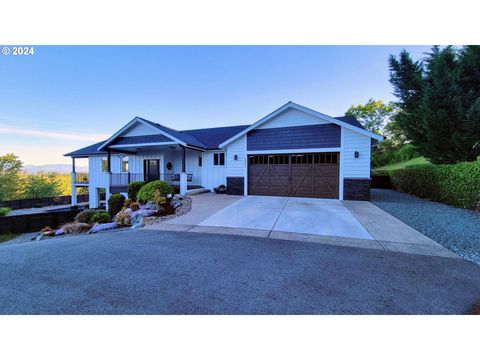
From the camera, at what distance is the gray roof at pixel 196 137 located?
11.6m

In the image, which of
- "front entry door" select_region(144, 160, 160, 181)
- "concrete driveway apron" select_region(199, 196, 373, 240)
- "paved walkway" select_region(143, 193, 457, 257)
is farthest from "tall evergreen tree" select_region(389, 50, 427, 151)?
"front entry door" select_region(144, 160, 160, 181)

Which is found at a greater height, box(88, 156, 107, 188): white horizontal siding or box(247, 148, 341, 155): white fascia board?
box(247, 148, 341, 155): white fascia board

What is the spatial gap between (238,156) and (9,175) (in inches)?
1194

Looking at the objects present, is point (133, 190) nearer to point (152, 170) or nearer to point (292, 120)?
point (152, 170)

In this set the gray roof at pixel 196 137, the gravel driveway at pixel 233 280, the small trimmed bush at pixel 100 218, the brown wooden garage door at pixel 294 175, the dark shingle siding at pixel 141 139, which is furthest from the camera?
the gray roof at pixel 196 137

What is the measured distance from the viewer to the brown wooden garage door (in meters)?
9.78

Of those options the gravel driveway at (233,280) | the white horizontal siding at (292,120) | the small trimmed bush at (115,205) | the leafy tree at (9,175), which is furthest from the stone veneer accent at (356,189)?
the leafy tree at (9,175)

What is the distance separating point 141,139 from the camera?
11.9 metres

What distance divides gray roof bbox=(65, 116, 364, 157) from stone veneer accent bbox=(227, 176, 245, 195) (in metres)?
2.69

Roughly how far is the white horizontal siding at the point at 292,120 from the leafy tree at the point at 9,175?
101 ft

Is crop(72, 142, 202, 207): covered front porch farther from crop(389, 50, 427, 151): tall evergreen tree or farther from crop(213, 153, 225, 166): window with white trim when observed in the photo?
crop(389, 50, 427, 151): tall evergreen tree

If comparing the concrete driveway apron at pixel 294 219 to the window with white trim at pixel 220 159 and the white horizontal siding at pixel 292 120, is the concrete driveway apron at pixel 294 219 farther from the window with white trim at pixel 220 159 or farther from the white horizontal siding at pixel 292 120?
the window with white trim at pixel 220 159
